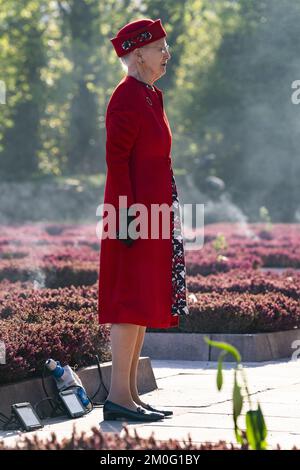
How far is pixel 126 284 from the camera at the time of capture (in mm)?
6145

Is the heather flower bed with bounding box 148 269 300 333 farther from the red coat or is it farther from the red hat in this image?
the red hat

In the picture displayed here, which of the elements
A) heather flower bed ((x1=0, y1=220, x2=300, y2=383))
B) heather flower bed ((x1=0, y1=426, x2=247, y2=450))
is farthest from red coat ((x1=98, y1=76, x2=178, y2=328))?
heather flower bed ((x1=0, y1=426, x2=247, y2=450))

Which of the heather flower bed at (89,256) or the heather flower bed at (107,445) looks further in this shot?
the heather flower bed at (89,256)

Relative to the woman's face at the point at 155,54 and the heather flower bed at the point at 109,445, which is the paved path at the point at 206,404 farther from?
the woman's face at the point at 155,54

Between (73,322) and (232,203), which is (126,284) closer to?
(73,322)

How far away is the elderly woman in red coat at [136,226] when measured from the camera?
6.13 meters

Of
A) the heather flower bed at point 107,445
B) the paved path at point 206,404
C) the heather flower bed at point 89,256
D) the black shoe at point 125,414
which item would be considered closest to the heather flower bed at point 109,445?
the heather flower bed at point 107,445

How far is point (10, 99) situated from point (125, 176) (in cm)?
4410

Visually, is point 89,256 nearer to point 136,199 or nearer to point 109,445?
point 136,199

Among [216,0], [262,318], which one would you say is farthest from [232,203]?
[262,318]

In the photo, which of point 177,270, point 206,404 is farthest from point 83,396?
point 177,270

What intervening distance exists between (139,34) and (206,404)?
2.09 m

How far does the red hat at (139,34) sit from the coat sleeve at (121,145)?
1.16 feet

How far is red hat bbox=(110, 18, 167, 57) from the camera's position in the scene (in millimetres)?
6270
